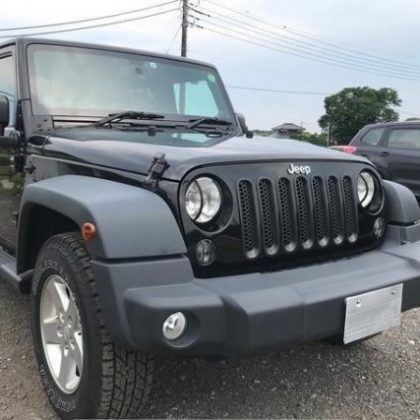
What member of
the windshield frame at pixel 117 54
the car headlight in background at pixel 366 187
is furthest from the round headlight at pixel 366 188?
the windshield frame at pixel 117 54

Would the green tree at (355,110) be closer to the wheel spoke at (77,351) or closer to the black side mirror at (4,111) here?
the black side mirror at (4,111)

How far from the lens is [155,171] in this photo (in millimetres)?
2309

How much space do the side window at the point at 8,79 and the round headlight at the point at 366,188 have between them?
2.13 m

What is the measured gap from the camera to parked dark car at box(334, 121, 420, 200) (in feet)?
29.4

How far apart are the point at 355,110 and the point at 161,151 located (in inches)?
1851

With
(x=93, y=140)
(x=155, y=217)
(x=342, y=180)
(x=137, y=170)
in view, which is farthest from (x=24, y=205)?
(x=342, y=180)

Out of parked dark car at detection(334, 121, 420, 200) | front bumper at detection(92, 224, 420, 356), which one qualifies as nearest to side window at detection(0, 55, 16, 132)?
front bumper at detection(92, 224, 420, 356)

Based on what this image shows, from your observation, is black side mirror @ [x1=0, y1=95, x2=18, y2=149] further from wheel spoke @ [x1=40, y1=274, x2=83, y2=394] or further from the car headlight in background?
the car headlight in background

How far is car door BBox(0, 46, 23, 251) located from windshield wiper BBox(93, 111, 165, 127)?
555 mm

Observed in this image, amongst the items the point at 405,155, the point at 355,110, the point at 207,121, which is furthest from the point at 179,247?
the point at 355,110

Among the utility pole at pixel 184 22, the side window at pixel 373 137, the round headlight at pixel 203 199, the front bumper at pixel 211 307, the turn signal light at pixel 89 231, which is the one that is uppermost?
the utility pole at pixel 184 22

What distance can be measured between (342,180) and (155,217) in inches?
41.7

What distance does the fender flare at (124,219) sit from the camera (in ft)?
6.85

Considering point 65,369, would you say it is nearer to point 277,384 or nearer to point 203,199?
point 203,199
